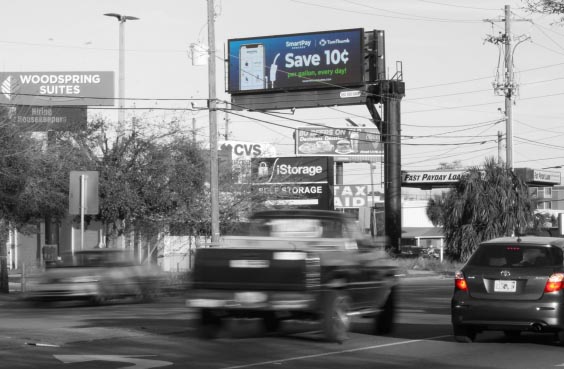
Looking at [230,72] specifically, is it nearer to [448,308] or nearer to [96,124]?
[96,124]

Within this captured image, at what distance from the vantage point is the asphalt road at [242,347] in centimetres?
1278

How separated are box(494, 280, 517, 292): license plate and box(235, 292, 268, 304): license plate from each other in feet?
11.0

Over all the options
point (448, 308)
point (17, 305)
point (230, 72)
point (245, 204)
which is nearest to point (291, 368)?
point (448, 308)

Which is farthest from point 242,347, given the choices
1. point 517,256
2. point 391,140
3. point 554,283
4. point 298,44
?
point 298,44

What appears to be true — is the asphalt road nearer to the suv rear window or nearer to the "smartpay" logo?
the suv rear window

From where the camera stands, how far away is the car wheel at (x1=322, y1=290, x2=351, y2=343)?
14681 mm

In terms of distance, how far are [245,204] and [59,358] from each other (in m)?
34.4

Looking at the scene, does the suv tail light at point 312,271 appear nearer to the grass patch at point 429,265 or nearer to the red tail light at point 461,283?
the red tail light at point 461,283

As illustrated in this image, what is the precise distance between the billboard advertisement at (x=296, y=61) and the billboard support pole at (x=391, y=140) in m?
1.57

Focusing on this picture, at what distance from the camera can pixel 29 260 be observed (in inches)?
2061

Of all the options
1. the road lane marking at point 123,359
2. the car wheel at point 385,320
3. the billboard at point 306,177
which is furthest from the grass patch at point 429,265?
the road lane marking at point 123,359

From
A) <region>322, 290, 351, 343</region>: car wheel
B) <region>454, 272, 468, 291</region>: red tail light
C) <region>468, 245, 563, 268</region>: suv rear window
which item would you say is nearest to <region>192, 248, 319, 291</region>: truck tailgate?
<region>322, 290, 351, 343</region>: car wheel

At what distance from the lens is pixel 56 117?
49469mm

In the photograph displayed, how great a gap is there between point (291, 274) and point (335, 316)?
3.09ft
